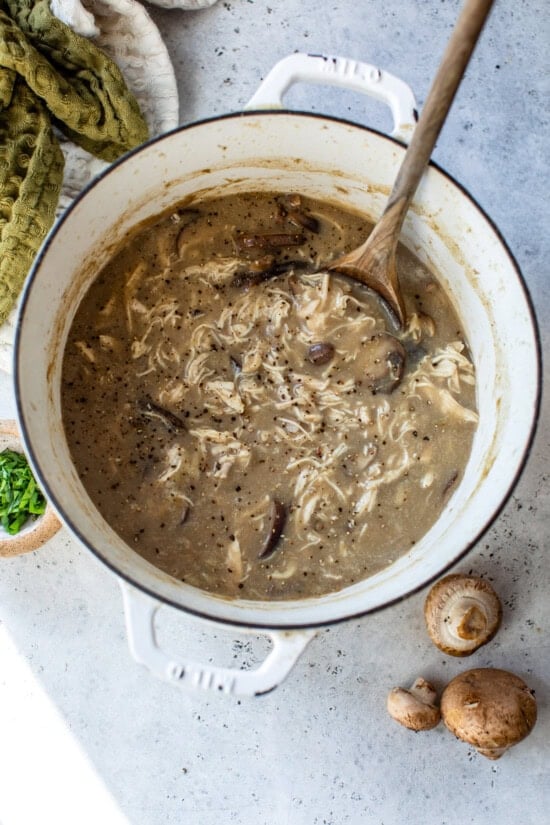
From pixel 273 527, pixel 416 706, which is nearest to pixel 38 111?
pixel 273 527

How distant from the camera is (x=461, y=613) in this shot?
3.08 meters

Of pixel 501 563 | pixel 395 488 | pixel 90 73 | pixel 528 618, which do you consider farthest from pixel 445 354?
pixel 90 73

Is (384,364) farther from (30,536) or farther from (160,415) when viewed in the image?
(30,536)

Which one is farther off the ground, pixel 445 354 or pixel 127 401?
pixel 445 354

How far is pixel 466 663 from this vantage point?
3295mm

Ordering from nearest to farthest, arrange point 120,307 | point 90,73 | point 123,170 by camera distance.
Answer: point 123,170 < point 120,307 < point 90,73

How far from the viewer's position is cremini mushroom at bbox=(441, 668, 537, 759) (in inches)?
121

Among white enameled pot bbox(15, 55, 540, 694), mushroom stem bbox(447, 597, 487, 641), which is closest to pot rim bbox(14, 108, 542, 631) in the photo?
→ white enameled pot bbox(15, 55, 540, 694)

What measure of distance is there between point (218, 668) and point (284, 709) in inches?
34.1

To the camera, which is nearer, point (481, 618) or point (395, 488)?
point (395, 488)

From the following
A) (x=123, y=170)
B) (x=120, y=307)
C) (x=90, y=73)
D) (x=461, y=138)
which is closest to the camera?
(x=123, y=170)

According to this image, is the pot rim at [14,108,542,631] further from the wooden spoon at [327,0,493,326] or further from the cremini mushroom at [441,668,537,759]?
the cremini mushroom at [441,668,537,759]

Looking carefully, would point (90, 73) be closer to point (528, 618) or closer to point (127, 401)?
point (127, 401)

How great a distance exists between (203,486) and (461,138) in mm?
1710
